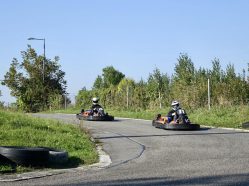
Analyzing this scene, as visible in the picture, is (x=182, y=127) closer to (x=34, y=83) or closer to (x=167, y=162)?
(x=167, y=162)

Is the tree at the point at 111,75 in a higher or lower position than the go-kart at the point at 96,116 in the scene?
higher

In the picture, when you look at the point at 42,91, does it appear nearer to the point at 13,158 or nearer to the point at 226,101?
the point at 226,101

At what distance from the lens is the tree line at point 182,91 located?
78.9 feet

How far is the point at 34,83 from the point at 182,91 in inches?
665

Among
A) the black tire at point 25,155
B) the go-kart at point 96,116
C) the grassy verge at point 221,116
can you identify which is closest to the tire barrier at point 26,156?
the black tire at point 25,155

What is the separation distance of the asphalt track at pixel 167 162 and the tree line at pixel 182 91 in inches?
393

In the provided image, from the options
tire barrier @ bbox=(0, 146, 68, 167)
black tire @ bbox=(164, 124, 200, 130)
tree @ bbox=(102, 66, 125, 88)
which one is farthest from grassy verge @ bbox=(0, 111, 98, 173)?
tree @ bbox=(102, 66, 125, 88)

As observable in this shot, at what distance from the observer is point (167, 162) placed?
8.87 m

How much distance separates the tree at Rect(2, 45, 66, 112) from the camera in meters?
38.2

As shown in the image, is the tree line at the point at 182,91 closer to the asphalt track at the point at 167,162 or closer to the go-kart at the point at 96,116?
the go-kart at the point at 96,116

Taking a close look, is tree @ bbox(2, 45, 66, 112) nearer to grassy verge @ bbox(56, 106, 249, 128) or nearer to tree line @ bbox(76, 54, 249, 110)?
tree line @ bbox(76, 54, 249, 110)

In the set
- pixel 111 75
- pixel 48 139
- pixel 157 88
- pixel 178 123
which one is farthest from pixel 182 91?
pixel 111 75

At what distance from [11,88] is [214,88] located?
20522 millimetres

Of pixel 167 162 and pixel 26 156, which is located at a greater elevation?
pixel 26 156
